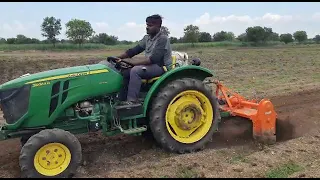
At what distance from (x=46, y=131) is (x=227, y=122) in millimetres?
3431

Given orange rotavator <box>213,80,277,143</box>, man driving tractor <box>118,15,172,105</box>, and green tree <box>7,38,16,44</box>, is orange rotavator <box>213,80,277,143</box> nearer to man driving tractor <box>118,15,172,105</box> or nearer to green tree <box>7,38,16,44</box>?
man driving tractor <box>118,15,172,105</box>

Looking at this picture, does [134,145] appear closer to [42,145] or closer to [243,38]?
[42,145]

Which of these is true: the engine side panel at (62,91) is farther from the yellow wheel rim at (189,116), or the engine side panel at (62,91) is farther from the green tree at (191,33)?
the green tree at (191,33)

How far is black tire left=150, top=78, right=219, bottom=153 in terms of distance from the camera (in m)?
5.74

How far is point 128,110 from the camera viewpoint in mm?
5641

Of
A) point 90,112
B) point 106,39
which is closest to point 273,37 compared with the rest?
point 106,39

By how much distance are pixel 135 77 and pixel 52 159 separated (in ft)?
5.12

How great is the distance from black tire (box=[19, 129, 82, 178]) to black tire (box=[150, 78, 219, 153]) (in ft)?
3.99

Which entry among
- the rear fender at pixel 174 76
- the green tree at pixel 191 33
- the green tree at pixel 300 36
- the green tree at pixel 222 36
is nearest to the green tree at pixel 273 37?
the green tree at pixel 222 36

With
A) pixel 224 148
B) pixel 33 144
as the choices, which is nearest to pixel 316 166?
pixel 224 148

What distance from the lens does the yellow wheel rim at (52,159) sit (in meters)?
4.93

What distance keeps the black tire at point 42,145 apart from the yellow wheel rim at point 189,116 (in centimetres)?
146

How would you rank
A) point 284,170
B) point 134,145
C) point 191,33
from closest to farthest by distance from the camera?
point 284,170 < point 134,145 < point 191,33

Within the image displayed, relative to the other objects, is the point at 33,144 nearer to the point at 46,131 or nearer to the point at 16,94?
the point at 46,131
